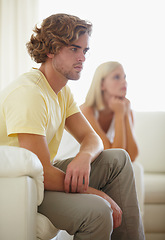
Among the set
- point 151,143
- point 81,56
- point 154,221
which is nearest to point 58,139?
point 81,56

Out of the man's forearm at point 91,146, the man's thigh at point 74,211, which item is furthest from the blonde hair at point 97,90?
the man's thigh at point 74,211

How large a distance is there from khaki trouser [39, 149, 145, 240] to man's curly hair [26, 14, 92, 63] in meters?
0.51

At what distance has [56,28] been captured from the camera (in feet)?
4.65

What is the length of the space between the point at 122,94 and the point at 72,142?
1.18 m

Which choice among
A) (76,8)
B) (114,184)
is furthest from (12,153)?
(76,8)

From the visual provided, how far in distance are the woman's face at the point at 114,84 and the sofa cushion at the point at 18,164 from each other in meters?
1.66

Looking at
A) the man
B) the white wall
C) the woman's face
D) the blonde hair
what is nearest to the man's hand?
the man

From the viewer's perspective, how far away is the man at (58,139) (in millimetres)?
1021

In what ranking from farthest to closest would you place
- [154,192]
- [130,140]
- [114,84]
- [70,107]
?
[114,84]
[130,140]
[154,192]
[70,107]

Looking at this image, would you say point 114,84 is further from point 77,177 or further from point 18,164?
point 18,164

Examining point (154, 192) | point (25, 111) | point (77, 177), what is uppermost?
point (25, 111)

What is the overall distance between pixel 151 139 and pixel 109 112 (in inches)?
17.2

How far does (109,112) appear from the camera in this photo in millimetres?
2559

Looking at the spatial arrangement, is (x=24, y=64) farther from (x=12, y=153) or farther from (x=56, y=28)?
(x=12, y=153)
